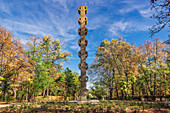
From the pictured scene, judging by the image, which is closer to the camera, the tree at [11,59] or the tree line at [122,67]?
the tree at [11,59]

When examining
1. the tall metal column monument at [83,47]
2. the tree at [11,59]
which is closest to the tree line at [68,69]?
the tree at [11,59]

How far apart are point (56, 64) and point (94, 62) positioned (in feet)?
31.6

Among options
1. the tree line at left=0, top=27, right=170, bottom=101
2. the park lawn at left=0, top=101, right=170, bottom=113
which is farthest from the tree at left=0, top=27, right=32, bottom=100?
the park lawn at left=0, top=101, right=170, bottom=113

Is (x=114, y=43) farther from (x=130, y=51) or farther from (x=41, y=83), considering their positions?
(x=41, y=83)

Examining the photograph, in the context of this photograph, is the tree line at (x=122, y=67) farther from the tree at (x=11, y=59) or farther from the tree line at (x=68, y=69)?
the tree at (x=11, y=59)

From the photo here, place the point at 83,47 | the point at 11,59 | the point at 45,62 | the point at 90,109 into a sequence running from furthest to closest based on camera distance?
the point at 45,62 < the point at 11,59 < the point at 83,47 < the point at 90,109

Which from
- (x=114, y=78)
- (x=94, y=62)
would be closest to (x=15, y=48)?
(x=94, y=62)

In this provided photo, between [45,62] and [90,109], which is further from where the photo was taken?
[45,62]

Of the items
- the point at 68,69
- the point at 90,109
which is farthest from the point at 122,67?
the point at 90,109

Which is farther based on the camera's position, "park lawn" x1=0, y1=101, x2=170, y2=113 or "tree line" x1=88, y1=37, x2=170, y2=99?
"tree line" x1=88, y1=37, x2=170, y2=99

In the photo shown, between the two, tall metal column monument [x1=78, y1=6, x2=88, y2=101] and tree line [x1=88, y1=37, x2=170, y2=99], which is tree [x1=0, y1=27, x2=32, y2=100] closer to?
tall metal column monument [x1=78, y1=6, x2=88, y2=101]

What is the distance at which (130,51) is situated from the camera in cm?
2527

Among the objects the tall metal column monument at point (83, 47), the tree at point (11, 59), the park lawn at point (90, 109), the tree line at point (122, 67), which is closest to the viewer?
the park lawn at point (90, 109)

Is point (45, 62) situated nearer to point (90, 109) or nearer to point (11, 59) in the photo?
point (11, 59)
